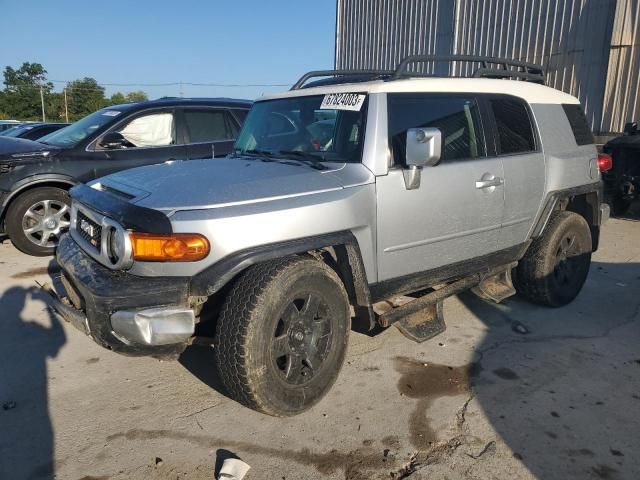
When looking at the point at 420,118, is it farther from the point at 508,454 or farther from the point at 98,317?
the point at 98,317

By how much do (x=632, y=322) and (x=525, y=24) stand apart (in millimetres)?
9427

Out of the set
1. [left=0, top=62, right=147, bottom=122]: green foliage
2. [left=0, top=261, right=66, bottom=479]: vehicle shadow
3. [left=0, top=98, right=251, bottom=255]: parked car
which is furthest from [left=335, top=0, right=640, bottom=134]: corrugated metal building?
[left=0, top=62, right=147, bottom=122]: green foliage

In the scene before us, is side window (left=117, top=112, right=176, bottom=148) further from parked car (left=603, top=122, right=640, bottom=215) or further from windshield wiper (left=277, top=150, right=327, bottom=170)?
parked car (left=603, top=122, right=640, bottom=215)

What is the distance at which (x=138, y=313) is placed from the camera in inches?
98.4

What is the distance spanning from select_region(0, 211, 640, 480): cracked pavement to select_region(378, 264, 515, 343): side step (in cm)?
21

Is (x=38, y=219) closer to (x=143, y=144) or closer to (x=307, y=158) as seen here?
(x=143, y=144)

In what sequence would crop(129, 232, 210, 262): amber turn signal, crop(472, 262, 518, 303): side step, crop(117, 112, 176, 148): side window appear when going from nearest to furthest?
crop(129, 232, 210, 262): amber turn signal, crop(472, 262, 518, 303): side step, crop(117, 112, 176, 148): side window

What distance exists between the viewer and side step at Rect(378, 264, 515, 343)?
346cm

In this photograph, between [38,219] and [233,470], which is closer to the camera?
[233,470]

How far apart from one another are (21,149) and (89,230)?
3.63 meters

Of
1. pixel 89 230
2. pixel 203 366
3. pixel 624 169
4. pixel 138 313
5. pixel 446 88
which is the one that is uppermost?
pixel 446 88

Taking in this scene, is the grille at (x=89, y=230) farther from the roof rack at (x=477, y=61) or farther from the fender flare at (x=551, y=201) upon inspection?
the fender flare at (x=551, y=201)

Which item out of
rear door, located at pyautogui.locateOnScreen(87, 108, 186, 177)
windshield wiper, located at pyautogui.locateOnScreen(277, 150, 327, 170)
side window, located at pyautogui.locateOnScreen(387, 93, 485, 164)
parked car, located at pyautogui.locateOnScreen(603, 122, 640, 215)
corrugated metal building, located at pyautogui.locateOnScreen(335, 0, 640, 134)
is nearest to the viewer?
windshield wiper, located at pyautogui.locateOnScreen(277, 150, 327, 170)

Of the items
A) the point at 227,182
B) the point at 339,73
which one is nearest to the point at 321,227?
the point at 227,182
